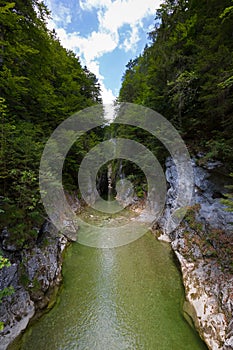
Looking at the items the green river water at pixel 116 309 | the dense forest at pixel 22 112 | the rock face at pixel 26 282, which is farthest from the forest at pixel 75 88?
the green river water at pixel 116 309

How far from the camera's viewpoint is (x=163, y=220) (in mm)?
9445

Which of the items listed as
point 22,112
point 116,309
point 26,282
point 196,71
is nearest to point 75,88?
point 22,112

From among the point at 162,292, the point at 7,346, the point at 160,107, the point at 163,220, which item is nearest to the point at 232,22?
the point at 160,107

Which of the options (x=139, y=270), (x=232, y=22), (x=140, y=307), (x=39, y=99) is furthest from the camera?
(x=39, y=99)

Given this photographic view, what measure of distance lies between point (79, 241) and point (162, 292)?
15.2 feet

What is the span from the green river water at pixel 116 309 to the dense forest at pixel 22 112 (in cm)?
226

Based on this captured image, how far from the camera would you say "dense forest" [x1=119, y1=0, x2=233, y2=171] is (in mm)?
6152

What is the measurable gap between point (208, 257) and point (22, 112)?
893cm

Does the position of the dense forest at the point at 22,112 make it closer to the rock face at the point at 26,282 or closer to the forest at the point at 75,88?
the forest at the point at 75,88

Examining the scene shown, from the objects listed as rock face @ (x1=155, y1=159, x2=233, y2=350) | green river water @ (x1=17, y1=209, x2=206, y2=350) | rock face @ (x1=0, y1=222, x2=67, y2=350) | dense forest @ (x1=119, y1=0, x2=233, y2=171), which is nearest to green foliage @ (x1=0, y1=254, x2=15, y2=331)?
rock face @ (x1=0, y1=222, x2=67, y2=350)

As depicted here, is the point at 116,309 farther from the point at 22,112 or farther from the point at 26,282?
the point at 22,112

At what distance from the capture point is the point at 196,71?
6930 mm

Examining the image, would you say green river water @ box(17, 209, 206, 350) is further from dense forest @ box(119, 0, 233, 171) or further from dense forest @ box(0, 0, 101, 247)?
dense forest @ box(119, 0, 233, 171)

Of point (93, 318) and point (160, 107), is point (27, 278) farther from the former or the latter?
point (160, 107)
